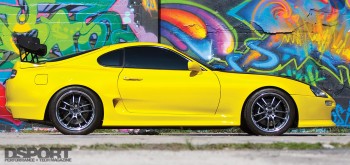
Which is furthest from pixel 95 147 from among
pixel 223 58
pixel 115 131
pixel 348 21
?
→ pixel 348 21

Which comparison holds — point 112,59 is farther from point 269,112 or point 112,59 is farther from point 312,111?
point 312,111

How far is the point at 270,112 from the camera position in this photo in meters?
8.18

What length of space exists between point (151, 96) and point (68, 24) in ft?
14.1

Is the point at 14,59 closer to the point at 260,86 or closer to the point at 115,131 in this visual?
the point at 115,131

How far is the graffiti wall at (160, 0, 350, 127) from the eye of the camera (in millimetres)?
12055

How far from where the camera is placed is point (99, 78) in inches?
317

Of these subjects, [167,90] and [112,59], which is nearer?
[167,90]

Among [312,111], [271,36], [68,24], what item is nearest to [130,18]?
[68,24]

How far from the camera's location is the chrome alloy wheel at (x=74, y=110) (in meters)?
7.98

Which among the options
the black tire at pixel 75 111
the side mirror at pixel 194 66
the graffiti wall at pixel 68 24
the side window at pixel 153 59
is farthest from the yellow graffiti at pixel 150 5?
the black tire at pixel 75 111

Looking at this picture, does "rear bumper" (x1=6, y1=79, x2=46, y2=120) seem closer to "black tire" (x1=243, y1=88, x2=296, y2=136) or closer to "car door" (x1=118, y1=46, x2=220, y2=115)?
"car door" (x1=118, y1=46, x2=220, y2=115)

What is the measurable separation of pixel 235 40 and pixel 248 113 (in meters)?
4.23

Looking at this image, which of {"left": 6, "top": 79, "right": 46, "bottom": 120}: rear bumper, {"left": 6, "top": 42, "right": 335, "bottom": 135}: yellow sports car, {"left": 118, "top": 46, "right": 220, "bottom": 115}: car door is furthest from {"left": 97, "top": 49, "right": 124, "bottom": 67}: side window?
{"left": 6, "top": 79, "right": 46, "bottom": 120}: rear bumper

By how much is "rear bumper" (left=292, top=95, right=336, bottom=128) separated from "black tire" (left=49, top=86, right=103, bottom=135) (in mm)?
2468
